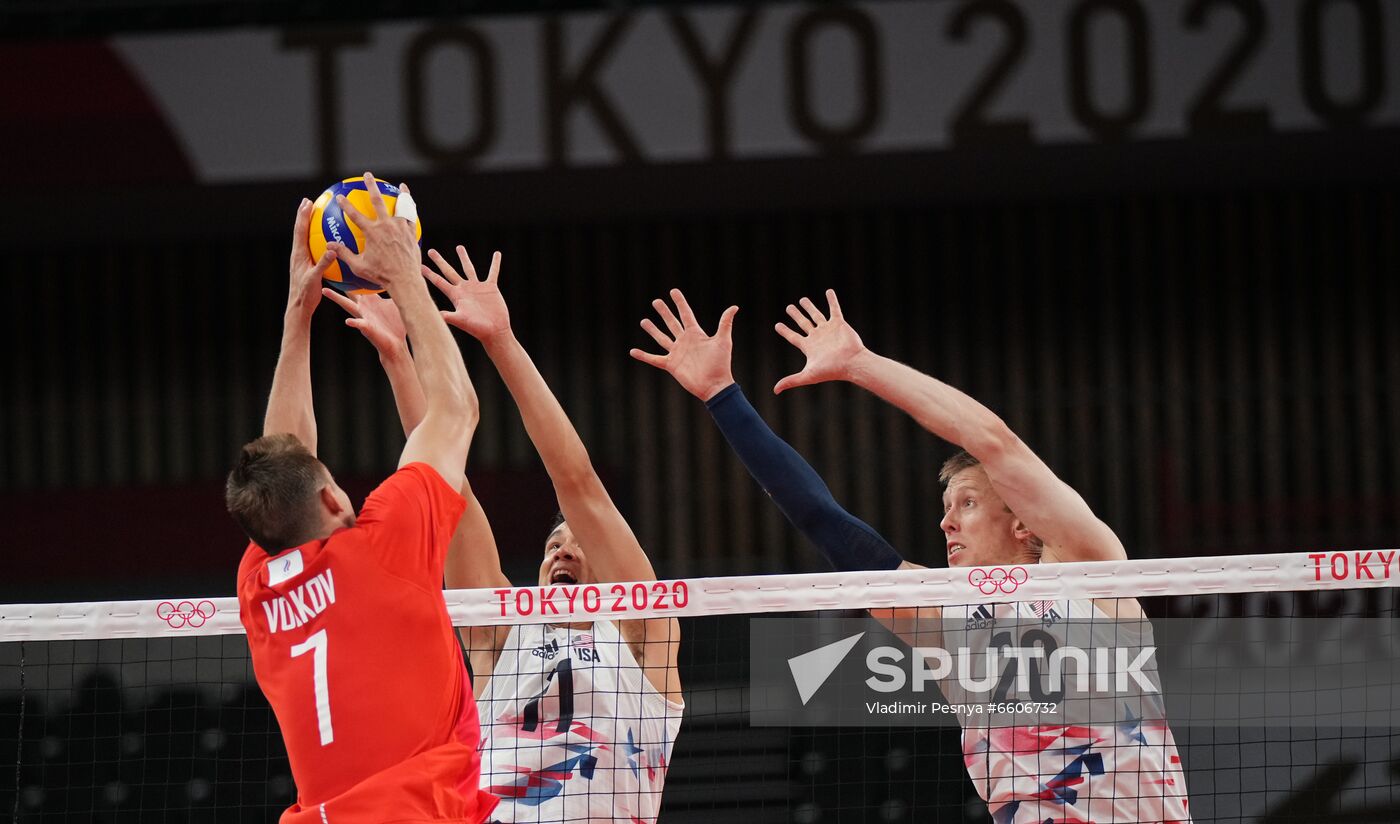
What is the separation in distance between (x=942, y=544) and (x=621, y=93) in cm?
453

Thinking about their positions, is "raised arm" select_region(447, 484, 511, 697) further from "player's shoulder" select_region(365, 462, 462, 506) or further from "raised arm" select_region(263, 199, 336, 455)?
"player's shoulder" select_region(365, 462, 462, 506)

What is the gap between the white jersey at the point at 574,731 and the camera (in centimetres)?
505

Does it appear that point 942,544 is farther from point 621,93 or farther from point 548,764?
point 548,764

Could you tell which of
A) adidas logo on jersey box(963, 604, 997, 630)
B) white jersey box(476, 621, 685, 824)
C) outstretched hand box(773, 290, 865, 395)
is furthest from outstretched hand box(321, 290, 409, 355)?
adidas logo on jersey box(963, 604, 997, 630)

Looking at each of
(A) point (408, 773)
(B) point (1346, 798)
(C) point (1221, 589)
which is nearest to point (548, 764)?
(A) point (408, 773)

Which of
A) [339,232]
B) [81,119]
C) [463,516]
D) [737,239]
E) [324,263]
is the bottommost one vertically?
[463,516]

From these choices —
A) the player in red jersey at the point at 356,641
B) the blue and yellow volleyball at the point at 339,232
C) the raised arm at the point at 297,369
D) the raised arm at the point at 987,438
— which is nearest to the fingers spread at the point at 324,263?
the raised arm at the point at 297,369

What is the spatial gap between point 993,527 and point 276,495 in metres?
2.48

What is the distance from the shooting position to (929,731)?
29.6 ft

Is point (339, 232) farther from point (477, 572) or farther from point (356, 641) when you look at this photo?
point (356, 641)

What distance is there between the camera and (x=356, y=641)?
3834 millimetres

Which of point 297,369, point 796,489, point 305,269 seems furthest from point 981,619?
point 305,269

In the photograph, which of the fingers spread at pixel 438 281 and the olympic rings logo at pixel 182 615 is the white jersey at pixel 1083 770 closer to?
the fingers spread at pixel 438 281

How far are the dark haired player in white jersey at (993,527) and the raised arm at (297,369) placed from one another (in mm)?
1022
